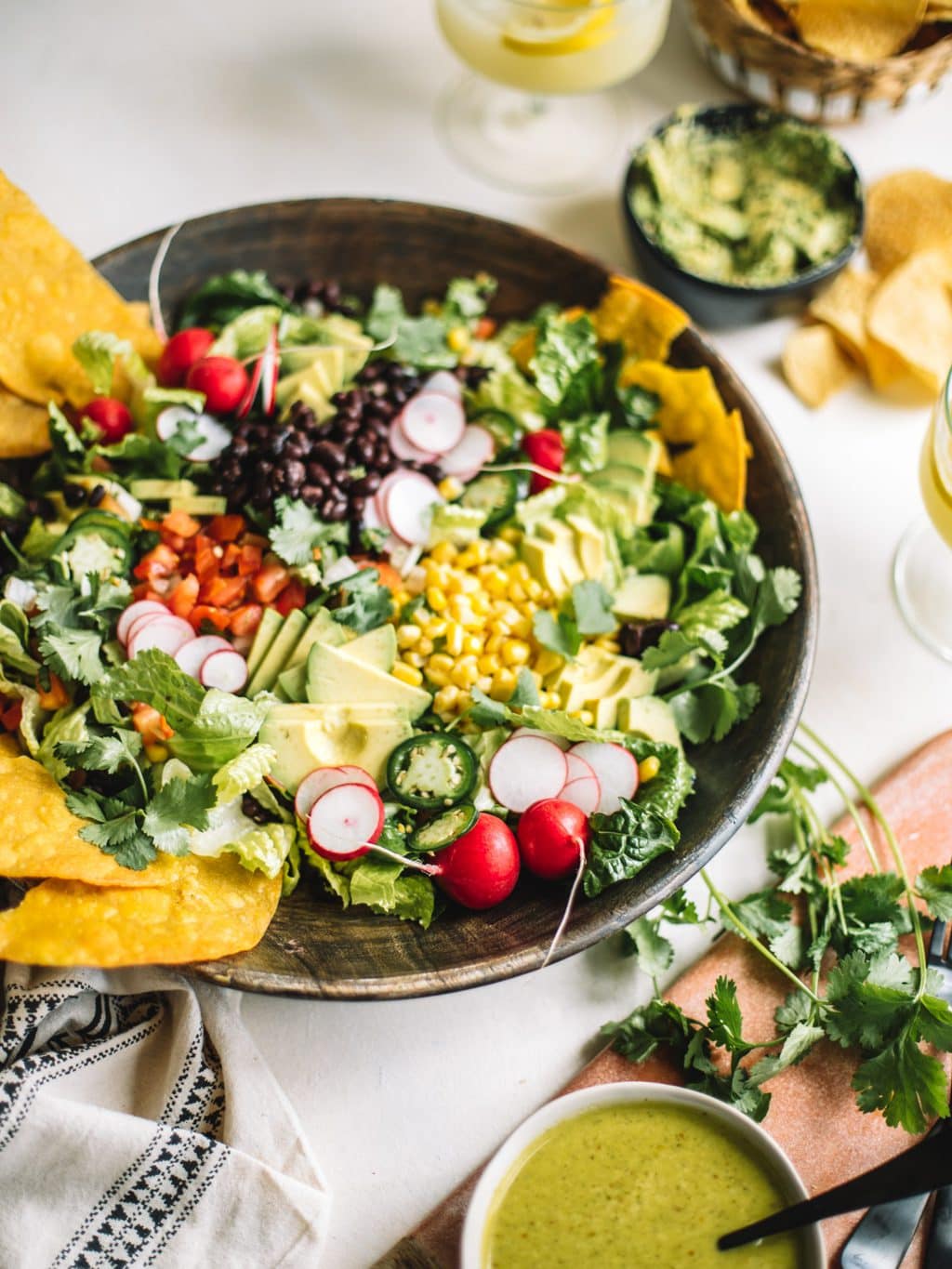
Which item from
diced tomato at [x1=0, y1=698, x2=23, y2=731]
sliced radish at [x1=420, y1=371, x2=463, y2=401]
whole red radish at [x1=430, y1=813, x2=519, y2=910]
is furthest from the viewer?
sliced radish at [x1=420, y1=371, x2=463, y2=401]

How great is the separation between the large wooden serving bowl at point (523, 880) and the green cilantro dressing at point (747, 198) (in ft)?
1.32

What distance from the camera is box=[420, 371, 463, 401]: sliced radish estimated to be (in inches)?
113

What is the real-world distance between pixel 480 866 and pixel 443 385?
1.23 m

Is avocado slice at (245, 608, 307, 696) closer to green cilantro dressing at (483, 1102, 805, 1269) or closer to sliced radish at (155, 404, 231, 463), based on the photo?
sliced radish at (155, 404, 231, 463)

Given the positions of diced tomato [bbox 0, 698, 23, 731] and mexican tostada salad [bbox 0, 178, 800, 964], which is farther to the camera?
diced tomato [bbox 0, 698, 23, 731]

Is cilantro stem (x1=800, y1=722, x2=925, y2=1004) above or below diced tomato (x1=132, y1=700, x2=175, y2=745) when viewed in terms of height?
below

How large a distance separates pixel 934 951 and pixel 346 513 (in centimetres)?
155

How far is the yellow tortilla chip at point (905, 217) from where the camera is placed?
128 inches

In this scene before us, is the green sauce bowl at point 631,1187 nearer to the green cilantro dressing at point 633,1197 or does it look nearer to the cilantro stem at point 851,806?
the green cilantro dressing at point 633,1197

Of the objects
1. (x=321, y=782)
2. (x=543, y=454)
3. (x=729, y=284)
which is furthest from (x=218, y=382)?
(x=729, y=284)

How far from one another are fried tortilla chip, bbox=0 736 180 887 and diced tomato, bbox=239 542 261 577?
2.03ft

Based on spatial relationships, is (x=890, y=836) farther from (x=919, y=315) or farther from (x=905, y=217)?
(x=905, y=217)

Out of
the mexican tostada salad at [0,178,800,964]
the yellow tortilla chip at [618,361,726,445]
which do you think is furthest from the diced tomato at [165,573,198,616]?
the yellow tortilla chip at [618,361,726,445]

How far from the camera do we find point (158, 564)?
8.49ft
